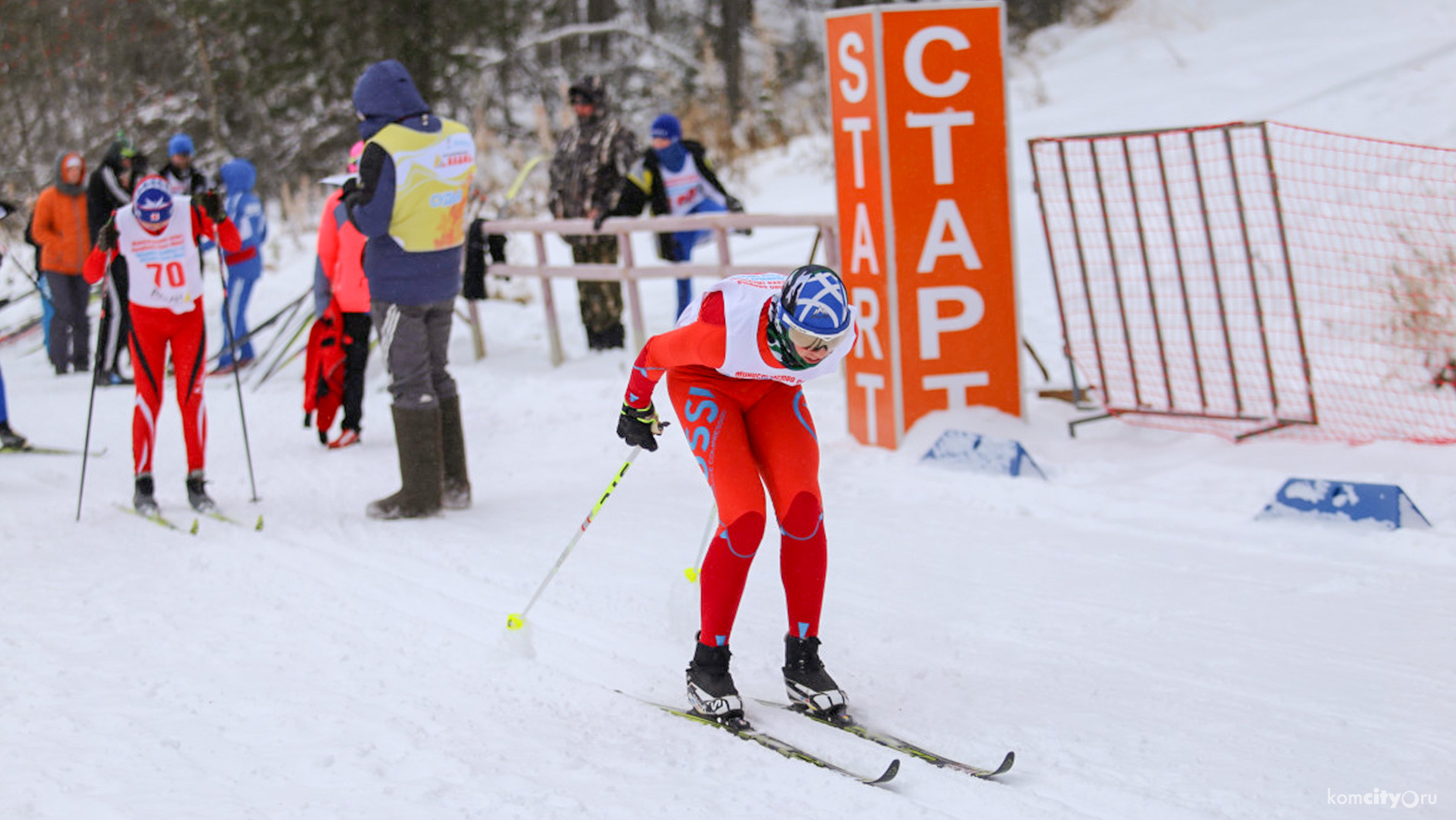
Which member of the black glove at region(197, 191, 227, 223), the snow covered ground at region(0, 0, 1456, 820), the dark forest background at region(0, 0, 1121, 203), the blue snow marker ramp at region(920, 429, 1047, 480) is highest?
the dark forest background at region(0, 0, 1121, 203)

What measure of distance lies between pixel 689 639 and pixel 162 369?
3596 mm

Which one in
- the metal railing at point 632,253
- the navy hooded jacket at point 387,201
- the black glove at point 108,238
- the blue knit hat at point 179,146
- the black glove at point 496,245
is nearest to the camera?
the navy hooded jacket at point 387,201

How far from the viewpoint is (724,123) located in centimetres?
1673

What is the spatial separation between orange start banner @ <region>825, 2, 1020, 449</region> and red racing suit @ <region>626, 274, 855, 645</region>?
10.9 ft

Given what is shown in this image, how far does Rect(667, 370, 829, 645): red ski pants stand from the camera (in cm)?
399

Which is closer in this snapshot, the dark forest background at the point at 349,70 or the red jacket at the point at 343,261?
the red jacket at the point at 343,261

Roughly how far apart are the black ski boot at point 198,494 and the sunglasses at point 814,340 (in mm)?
4345

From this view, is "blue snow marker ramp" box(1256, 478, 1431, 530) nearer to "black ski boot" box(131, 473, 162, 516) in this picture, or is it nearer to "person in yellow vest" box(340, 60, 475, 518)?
"person in yellow vest" box(340, 60, 475, 518)

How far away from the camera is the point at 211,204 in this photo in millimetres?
6863

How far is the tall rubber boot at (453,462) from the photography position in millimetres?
6930

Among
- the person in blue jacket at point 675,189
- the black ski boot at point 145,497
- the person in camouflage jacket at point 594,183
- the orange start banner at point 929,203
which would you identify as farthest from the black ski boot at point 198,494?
the person in blue jacket at point 675,189

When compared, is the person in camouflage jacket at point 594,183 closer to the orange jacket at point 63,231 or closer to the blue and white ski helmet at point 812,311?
the orange jacket at point 63,231

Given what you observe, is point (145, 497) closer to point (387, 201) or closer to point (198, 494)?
point (198, 494)

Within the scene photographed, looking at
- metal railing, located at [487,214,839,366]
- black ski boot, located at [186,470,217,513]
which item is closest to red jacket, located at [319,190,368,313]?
black ski boot, located at [186,470,217,513]
